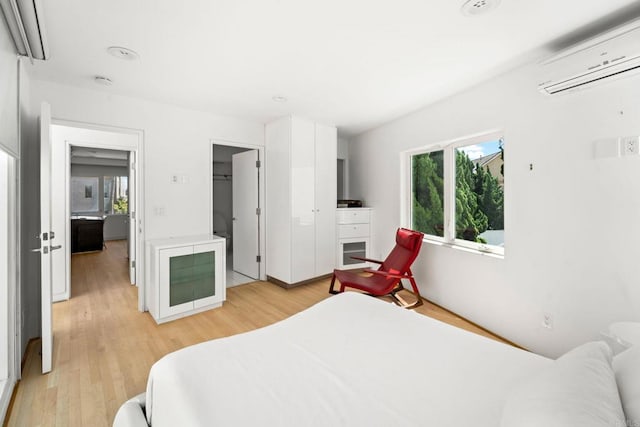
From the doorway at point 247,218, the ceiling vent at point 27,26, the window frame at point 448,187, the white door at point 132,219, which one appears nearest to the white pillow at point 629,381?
the window frame at point 448,187

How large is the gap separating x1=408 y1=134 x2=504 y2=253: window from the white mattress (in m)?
1.80

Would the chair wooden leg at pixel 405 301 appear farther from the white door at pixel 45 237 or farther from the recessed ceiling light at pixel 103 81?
the recessed ceiling light at pixel 103 81

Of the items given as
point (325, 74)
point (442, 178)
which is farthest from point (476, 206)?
point (325, 74)

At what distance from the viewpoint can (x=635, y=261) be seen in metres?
1.80

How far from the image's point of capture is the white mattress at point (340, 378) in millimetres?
945

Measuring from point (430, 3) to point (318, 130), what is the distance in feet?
8.67

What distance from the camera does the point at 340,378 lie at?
113 cm

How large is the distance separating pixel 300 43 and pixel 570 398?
7.59ft

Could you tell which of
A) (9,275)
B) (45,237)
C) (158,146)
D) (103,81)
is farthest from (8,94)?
(158,146)

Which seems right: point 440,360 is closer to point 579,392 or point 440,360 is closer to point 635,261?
point 579,392

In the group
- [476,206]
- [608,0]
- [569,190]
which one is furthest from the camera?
[476,206]

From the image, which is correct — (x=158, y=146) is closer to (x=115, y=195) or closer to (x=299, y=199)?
(x=299, y=199)

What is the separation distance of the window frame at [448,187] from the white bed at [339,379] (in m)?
1.80

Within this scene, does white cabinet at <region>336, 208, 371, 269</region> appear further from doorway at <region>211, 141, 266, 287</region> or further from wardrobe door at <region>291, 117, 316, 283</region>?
doorway at <region>211, 141, 266, 287</region>
